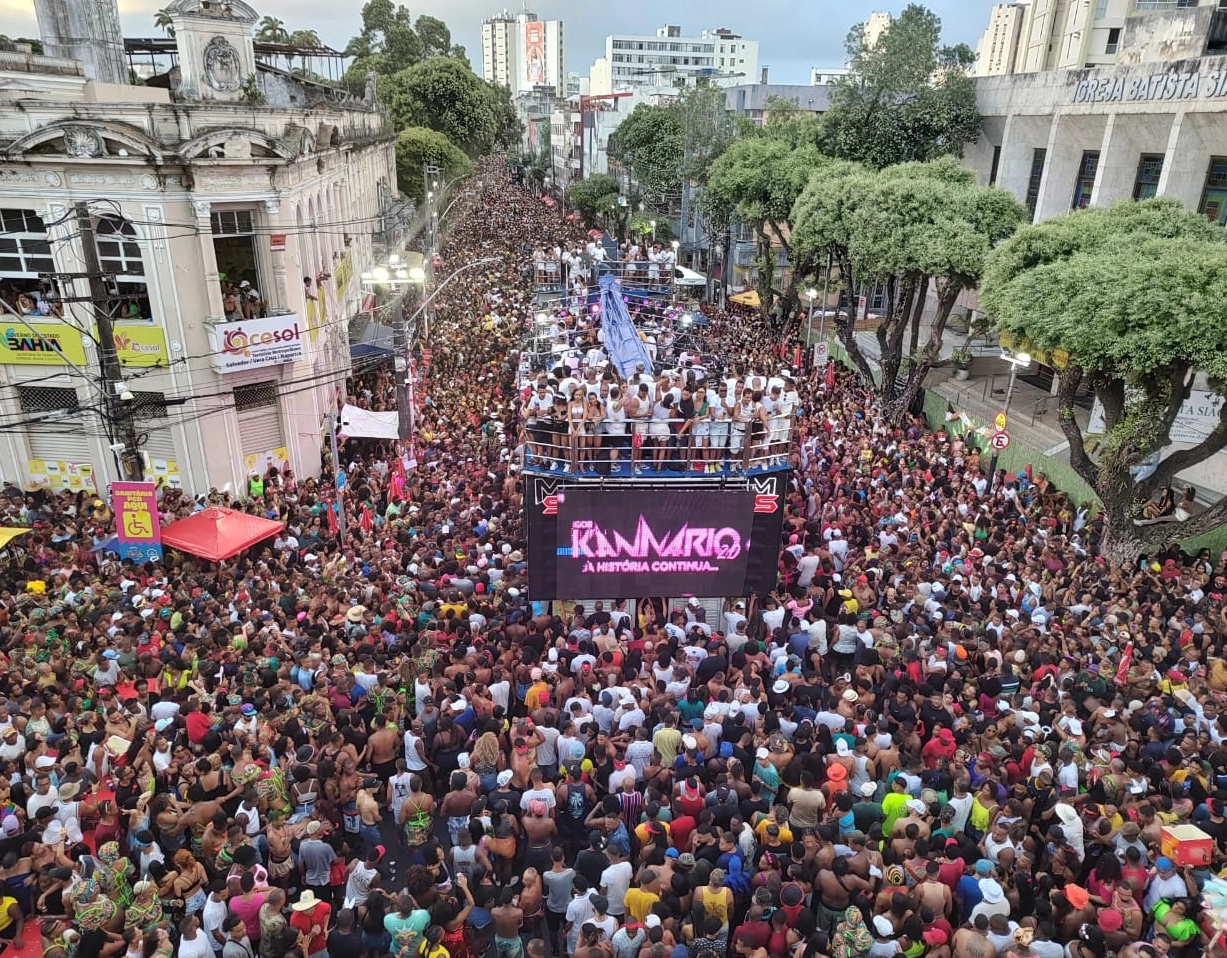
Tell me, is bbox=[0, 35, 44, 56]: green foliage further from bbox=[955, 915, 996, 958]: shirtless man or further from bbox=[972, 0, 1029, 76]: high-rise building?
bbox=[972, 0, 1029, 76]: high-rise building

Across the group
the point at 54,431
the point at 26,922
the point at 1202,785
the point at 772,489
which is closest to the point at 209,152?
the point at 54,431

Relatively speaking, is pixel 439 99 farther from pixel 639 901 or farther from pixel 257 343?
pixel 639 901

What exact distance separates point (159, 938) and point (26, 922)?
164 cm

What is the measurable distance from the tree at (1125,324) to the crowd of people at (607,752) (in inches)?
51.1

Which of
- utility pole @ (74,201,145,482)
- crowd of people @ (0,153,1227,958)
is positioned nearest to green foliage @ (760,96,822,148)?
crowd of people @ (0,153,1227,958)

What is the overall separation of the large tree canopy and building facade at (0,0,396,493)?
14.0m

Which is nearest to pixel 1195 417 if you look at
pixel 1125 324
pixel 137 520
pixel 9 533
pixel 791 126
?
pixel 1125 324

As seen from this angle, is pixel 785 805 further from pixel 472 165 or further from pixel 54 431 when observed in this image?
pixel 472 165

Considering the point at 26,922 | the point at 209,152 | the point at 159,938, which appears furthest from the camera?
the point at 209,152

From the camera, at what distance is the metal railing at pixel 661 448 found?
1174cm

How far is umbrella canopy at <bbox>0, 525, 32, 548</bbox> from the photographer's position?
13.5m

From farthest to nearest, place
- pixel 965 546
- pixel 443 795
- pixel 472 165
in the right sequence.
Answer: pixel 472 165
pixel 965 546
pixel 443 795

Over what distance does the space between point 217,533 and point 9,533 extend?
3.24 meters

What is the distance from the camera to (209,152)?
17.7 m
